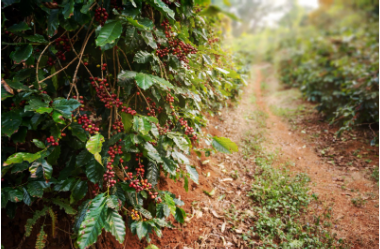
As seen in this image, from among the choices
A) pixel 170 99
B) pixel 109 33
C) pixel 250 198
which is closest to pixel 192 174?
pixel 170 99

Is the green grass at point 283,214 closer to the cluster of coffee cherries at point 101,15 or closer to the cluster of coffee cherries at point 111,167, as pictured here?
the cluster of coffee cherries at point 111,167

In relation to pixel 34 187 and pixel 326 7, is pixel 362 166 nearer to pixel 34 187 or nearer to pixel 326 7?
pixel 34 187

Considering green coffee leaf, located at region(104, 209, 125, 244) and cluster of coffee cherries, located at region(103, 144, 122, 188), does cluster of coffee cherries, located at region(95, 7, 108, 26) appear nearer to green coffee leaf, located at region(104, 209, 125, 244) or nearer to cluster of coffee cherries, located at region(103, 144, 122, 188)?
cluster of coffee cherries, located at region(103, 144, 122, 188)

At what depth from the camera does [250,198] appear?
2.73m

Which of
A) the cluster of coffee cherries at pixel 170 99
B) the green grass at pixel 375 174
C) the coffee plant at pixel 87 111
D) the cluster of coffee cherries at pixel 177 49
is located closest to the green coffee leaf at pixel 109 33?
the coffee plant at pixel 87 111

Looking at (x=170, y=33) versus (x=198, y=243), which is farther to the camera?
(x=198, y=243)

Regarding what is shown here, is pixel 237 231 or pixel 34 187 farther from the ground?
pixel 34 187

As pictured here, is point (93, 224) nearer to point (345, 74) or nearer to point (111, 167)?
point (111, 167)

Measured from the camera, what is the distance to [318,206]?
256 cm

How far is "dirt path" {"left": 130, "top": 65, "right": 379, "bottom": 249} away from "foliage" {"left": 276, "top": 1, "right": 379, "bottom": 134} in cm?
114

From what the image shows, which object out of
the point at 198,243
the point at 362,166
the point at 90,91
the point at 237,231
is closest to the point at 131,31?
the point at 90,91

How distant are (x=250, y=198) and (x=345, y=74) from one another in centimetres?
450

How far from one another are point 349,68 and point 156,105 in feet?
19.3

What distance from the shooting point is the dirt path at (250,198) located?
2133mm
